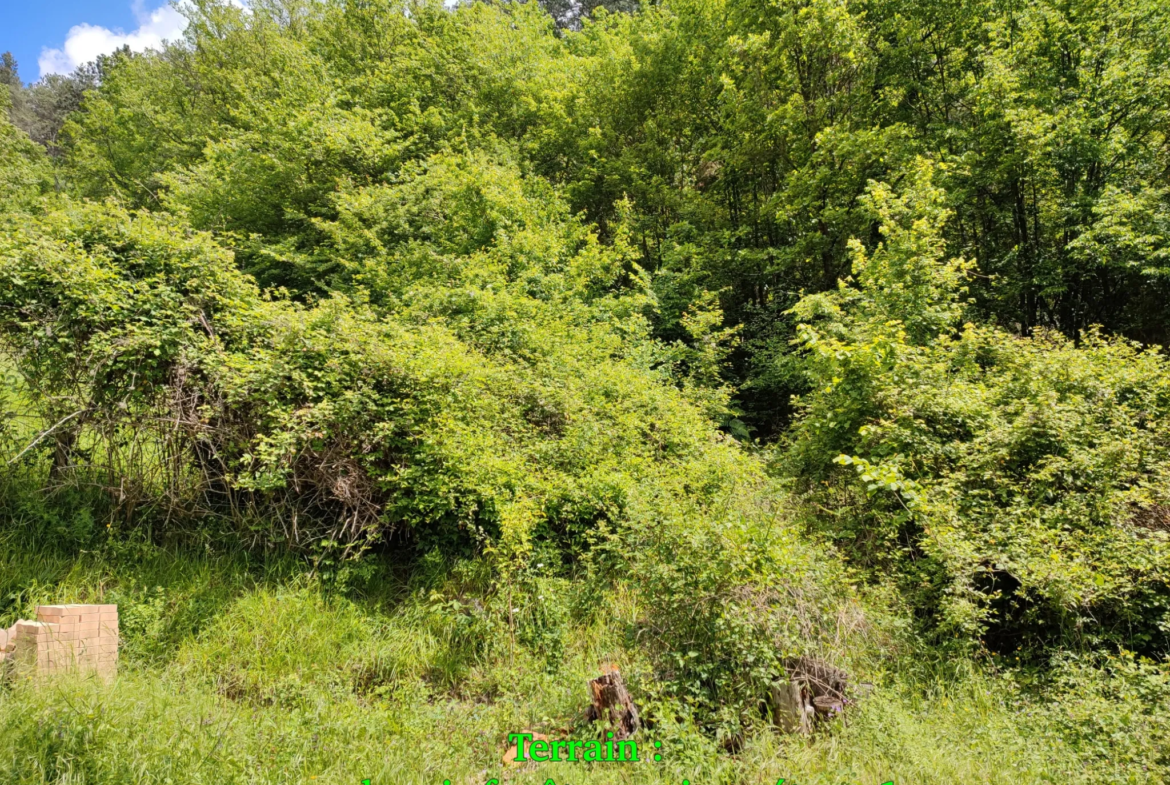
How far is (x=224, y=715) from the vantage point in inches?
114

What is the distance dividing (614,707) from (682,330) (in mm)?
9446

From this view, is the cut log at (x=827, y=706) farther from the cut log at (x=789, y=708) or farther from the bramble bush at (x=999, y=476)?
the bramble bush at (x=999, y=476)

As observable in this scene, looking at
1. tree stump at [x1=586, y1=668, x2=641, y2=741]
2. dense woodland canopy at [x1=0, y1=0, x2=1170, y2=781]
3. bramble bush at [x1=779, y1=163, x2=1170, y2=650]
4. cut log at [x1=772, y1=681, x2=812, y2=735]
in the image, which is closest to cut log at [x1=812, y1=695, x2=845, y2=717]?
cut log at [x1=772, y1=681, x2=812, y2=735]

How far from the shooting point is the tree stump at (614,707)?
9.72 feet

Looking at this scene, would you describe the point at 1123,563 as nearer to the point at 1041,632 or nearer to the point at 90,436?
the point at 1041,632

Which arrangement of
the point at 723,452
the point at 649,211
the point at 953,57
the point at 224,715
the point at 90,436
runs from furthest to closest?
the point at 649,211 → the point at 953,57 → the point at 723,452 → the point at 90,436 → the point at 224,715

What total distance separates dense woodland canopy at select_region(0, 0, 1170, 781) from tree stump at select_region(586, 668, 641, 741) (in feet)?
1.19

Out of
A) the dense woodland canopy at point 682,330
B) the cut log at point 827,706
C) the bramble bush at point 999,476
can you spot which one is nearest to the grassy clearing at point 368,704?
the cut log at point 827,706

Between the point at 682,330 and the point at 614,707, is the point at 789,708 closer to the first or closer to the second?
the point at 614,707

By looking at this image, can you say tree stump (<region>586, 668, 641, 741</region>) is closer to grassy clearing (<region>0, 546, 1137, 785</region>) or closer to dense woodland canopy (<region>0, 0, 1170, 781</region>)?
grassy clearing (<region>0, 546, 1137, 785</region>)

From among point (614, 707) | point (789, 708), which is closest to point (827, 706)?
point (789, 708)

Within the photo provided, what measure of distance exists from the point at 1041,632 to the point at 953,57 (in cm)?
1076

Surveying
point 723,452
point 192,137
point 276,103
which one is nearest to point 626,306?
point 723,452

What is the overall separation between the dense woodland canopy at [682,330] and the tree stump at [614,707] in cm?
36
